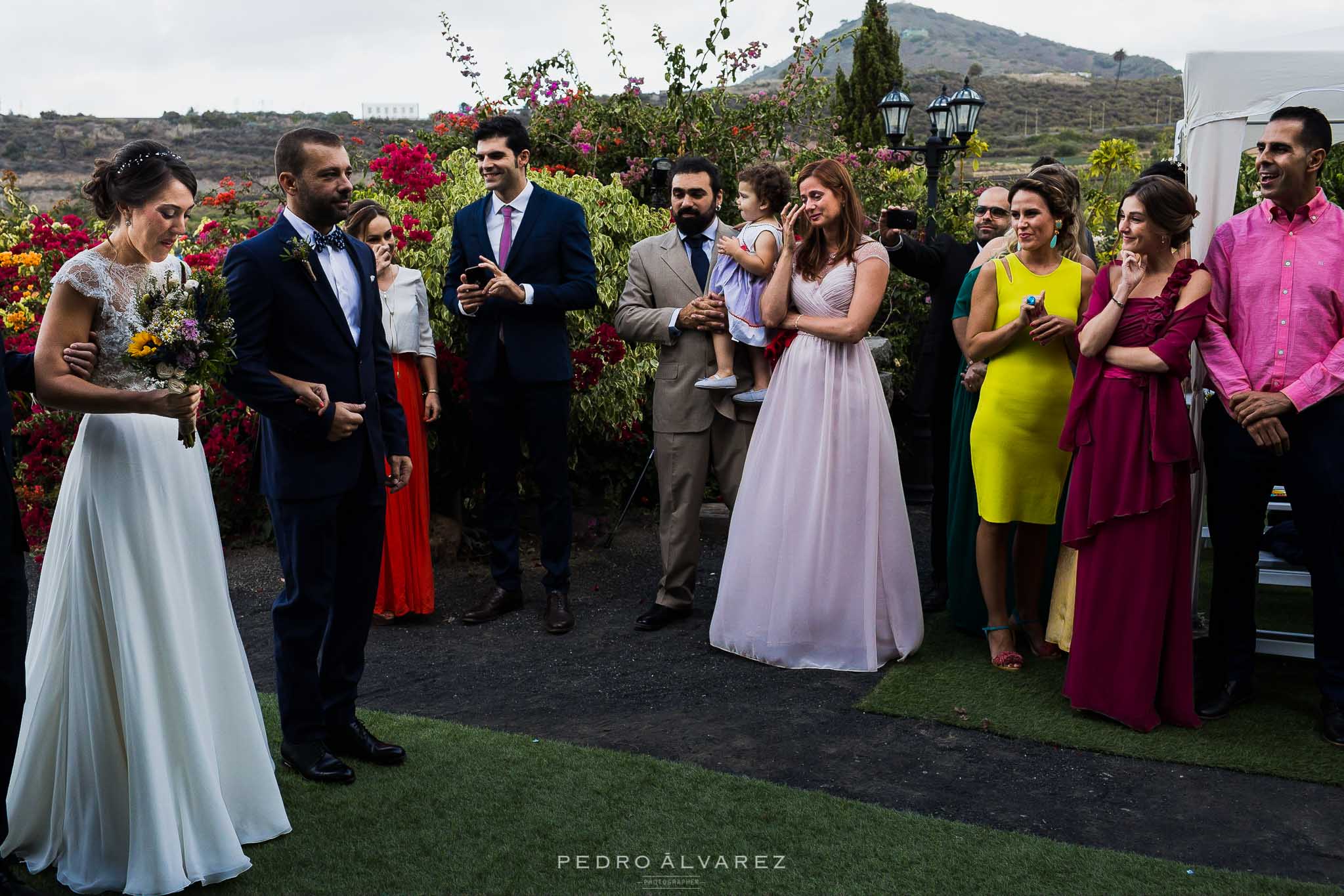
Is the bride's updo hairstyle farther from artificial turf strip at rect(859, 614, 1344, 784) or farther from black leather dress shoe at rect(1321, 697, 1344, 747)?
black leather dress shoe at rect(1321, 697, 1344, 747)

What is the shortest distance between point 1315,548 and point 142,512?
424 centimetres

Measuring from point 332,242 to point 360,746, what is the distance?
1854mm

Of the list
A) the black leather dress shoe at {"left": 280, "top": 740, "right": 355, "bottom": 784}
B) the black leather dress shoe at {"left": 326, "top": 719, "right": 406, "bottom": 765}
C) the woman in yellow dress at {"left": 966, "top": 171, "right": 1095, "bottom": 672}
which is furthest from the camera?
the woman in yellow dress at {"left": 966, "top": 171, "right": 1095, "bottom": 672}

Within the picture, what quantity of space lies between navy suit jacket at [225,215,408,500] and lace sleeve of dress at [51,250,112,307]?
0.45 m

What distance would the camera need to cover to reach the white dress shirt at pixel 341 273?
3736mm

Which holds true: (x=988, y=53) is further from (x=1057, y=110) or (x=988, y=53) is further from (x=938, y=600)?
(x=938, y=600)

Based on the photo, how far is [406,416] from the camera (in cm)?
607

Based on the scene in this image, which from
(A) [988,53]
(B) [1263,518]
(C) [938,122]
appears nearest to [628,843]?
(B) [1263,518]

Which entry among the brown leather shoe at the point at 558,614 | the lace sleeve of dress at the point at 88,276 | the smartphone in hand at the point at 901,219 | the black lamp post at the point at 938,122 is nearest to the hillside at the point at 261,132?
the brown leather shoe at the point at 558,614

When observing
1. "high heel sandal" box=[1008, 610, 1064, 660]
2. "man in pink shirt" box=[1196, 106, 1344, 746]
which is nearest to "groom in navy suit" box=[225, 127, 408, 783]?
"high heel sandal" box=[1008, 610, 1064, 660]

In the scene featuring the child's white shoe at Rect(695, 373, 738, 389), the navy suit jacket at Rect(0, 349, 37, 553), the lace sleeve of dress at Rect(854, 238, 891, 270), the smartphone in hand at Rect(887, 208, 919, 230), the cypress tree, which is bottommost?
the child's white shoe at Rect(695, 373, 738, 389)

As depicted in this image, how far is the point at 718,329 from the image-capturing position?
559 centimetres

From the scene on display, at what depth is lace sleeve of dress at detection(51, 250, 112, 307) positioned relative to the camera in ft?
10.4

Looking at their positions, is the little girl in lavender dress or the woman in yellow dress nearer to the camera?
the woman in yellow dress
